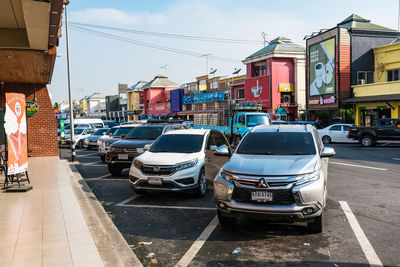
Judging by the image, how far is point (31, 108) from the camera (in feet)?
57.3

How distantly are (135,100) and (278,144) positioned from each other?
72.3 m

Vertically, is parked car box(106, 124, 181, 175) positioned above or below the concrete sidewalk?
above

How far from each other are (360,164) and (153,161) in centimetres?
918

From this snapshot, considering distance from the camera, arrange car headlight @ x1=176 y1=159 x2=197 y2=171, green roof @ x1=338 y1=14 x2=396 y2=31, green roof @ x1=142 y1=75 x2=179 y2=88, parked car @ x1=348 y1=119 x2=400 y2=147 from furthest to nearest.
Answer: green roof @ x1=142 y1=75 x2=179 y2=88 → green roof @ x1=338 y1=14 x2=396 y2=31 → parked car @ x1=348 y1=119 x2=400 y2=147 → car headlight @ x1=176 y1=159 x2=197 y2=171

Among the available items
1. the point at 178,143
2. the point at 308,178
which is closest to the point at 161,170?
the point at 178,143

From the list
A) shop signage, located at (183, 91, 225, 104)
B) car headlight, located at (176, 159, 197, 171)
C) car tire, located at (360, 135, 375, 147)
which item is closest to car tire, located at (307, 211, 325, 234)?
car headlight, located at (176, 159, 197, 171)

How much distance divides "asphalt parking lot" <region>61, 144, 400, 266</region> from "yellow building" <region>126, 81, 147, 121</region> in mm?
65976

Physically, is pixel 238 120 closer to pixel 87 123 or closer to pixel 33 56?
pixel 33 56

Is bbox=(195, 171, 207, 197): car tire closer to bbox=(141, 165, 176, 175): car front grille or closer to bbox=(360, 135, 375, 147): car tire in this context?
bbox=(141, 165, 176, 175): car front grille

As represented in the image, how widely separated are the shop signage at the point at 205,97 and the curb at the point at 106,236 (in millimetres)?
34554

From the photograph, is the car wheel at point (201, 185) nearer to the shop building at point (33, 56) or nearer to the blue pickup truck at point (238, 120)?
the shop building at point (33, 56)

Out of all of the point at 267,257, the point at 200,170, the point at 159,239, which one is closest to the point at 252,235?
the point at 267,257

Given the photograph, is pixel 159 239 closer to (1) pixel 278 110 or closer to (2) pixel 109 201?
(2) pixel 109 201

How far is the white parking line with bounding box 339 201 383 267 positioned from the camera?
4.73 meters
